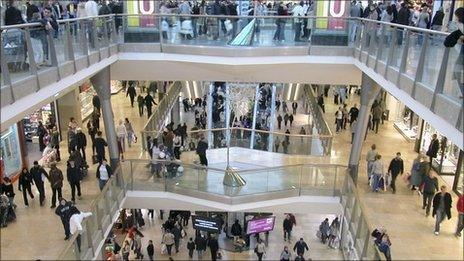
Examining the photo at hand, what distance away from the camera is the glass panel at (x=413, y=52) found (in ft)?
27.4

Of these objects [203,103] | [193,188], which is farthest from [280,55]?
[203,103]

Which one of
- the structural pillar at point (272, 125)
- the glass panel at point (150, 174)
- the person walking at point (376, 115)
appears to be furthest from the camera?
the person walking at point (376, 115)

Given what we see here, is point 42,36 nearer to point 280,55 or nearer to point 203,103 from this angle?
point 280,55

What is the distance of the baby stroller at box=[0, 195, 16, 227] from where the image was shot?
11664 millimetres

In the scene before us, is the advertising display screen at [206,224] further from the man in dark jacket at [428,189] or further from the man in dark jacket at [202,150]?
the man in dark jacket at [428,189]

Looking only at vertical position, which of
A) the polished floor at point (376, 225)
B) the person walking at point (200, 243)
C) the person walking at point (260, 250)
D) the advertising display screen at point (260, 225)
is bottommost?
the person walking at point (260, 250)

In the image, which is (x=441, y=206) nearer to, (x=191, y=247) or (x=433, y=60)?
(x=433, y=60)

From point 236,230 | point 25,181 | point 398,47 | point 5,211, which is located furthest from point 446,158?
point 5,211

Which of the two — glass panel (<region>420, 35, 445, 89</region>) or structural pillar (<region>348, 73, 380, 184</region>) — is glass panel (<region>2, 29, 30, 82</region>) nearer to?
glass panel (<region>420, 35, 445, 89</region>)

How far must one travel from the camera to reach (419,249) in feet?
36.8

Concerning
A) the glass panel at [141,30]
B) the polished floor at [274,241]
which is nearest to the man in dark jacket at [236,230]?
the polished floor at [274,241]

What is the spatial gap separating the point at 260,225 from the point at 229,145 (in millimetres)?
3549

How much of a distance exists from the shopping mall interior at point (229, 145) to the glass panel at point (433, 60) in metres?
0.06

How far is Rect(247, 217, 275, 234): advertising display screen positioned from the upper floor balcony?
16.5ft
